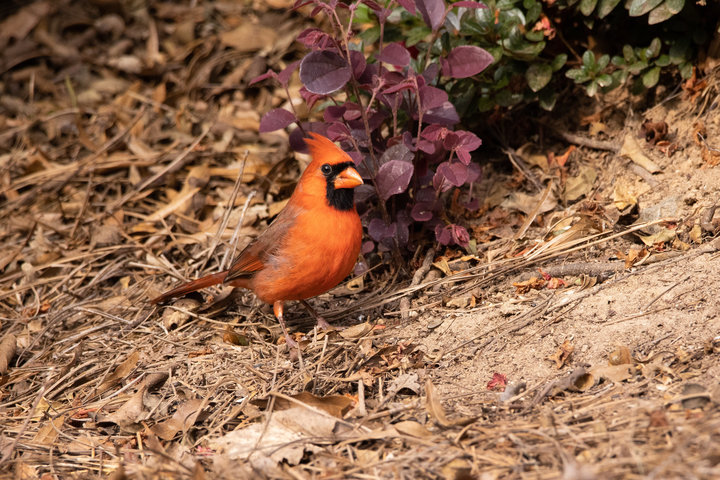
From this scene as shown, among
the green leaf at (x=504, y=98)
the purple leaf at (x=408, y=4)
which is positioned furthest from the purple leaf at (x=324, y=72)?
the green leaf at (x=504, y=98)

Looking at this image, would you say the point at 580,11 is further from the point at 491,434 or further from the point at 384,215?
the point at 491,434

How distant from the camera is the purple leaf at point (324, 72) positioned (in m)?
3.57

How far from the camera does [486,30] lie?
13.6 ft

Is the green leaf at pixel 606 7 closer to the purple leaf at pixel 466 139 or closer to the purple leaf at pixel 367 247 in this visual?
the purple leaf at pixel 466 139

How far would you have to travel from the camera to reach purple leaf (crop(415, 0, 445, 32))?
375 centimetres

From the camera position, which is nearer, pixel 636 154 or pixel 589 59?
pixel 589 59

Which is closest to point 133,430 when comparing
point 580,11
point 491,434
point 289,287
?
point 289,287

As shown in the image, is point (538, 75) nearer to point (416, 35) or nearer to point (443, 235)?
point (416, 35)

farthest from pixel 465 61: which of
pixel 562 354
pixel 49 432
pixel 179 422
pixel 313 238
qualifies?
pixel 49 432

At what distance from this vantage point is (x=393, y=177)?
3.86 m

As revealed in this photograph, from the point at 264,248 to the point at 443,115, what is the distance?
1.27 m

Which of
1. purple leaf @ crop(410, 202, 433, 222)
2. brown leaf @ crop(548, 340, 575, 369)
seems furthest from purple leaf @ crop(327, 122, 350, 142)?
brown leaf @ crop(548, 340, 575, 369)

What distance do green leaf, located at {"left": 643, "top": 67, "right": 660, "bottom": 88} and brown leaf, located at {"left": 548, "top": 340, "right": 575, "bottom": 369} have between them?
6.06 feet

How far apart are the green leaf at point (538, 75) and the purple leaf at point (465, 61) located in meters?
0.61
